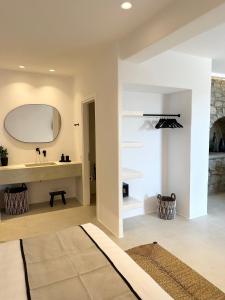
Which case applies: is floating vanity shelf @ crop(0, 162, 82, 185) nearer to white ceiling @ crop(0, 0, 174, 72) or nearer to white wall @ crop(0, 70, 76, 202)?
white wall @ crop(0, 70, 76, 202)

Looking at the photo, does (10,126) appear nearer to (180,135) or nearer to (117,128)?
(117,128)

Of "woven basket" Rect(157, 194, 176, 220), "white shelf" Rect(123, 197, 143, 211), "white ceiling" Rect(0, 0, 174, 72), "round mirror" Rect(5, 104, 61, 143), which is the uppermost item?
"white ceiling" Rect(0, 0, 174, 72)

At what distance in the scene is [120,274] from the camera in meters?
1.30

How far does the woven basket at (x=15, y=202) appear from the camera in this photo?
3.87m

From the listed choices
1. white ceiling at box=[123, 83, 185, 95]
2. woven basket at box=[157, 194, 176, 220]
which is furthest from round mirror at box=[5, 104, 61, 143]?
woven basket at box=[157, 194, 176, 220]

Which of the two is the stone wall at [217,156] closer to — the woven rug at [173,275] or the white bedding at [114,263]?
the woven rug at [173,275]

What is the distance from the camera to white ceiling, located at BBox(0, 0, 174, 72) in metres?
1.95

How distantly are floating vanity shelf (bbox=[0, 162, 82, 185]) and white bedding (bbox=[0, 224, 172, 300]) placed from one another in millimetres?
2216

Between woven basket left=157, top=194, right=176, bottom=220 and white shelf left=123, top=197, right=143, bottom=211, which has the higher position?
white shelf left=123, top=197, right=143, bottom=211

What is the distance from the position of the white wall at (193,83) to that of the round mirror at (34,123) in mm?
2087

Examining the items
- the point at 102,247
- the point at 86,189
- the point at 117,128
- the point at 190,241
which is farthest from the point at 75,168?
the point at 102,247

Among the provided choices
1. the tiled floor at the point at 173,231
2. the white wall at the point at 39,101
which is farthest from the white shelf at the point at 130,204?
the white wall at the point at 39,101

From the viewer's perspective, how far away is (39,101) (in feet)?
A: 14.3

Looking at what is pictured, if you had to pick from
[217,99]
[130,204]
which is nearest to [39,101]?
[130,204]
